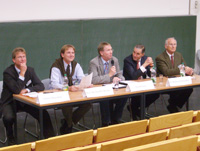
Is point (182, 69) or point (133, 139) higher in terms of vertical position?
point (182, 69)

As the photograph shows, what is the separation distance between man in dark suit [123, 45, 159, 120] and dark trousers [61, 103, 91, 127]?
3.24 ft

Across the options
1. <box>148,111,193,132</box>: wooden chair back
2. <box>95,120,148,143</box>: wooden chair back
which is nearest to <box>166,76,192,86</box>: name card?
<box>148,111,193,132</box>: wooden chair back

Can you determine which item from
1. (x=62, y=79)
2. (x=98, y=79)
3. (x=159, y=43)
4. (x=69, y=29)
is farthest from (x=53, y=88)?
(x=159, y=43)

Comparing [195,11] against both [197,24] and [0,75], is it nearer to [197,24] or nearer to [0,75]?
[197,24]

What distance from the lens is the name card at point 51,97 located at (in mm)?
4449

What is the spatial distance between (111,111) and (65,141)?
2.89 meters

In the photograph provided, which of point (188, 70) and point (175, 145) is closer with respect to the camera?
point (175, 145)

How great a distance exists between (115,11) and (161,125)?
5.21 metres

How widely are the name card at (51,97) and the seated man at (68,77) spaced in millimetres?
624

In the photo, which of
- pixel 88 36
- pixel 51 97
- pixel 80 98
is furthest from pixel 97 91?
pixel 88 36

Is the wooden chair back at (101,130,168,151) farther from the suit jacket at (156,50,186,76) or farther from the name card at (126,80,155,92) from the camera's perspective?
the suit jacket at (156,50,186,76)

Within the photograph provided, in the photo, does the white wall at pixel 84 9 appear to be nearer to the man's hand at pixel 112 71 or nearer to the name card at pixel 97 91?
the man's hand at pixel 112 71

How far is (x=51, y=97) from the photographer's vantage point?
14.9 ft

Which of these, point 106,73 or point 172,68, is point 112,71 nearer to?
point 106,73
